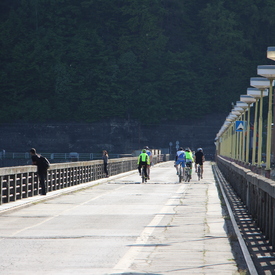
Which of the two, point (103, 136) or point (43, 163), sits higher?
point (103, 136)

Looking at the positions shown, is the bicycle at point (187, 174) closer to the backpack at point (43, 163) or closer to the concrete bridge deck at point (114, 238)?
the backpack at point (43, 163)

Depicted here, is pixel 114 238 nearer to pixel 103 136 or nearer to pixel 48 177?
pixel 48 177

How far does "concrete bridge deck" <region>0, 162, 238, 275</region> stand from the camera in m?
10.2

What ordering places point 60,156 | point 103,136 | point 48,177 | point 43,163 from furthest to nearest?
point 103,136
point 60,156
point 48,177
point 43,163

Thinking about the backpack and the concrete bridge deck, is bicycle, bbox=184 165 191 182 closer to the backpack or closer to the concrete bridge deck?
the backpack

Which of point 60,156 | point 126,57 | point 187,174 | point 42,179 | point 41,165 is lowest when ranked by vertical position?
point 187,174

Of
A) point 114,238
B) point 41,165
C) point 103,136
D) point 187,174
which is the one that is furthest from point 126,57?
point 114,238

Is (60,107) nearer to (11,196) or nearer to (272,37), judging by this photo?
(272,37)

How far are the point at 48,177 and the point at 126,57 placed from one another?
108m

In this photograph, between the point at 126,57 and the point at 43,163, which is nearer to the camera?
the point at 43,163

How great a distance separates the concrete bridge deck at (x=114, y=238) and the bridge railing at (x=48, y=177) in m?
0.64

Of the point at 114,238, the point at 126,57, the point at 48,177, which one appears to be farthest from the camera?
the point at 126,57

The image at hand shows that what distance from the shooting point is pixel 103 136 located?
4983 inches

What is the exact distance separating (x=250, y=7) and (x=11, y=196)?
127m
